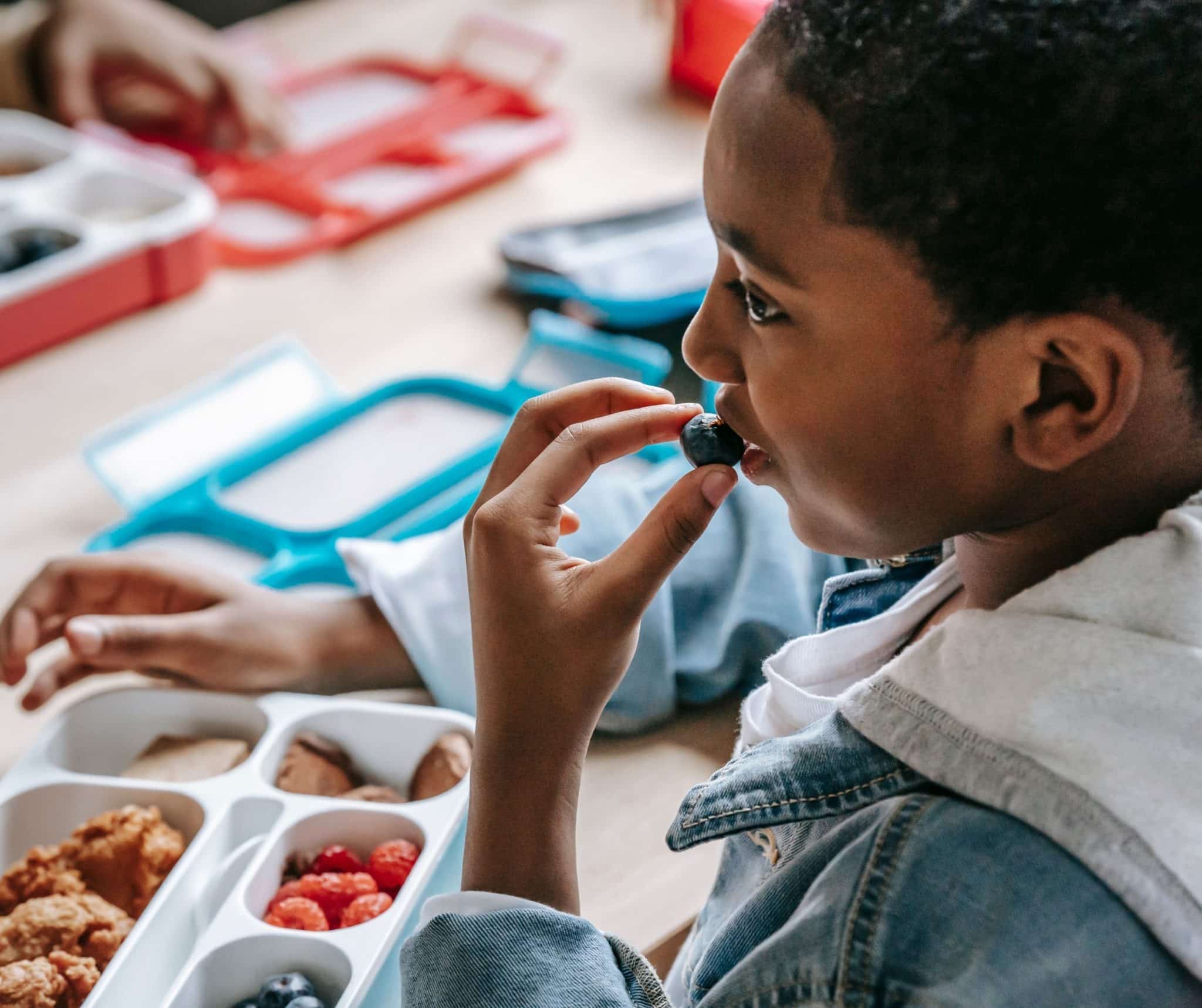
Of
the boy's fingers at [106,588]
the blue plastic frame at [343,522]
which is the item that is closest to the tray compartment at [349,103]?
the blue plastic frame at [343,522]

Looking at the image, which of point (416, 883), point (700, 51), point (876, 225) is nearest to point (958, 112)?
point (876, 225)

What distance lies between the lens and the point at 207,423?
988 mm

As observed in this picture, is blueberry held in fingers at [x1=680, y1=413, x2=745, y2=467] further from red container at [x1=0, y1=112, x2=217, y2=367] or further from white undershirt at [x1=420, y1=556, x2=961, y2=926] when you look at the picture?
red container at [x1=0, y1=112, x2=217, y2=367]

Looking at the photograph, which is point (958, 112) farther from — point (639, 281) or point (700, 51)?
point (700, 51)

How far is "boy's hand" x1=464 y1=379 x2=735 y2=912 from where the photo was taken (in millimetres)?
523

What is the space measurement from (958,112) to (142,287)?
88cm

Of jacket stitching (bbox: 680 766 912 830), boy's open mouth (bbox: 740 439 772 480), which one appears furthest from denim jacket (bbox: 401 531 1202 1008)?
boy's open mouth (bbox: 740 439 772 480)

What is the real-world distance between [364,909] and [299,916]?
0.10 feet

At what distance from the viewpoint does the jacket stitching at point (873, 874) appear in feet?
1.38

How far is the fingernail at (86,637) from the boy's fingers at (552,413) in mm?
257

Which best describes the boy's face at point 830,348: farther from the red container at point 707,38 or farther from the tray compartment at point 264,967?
the red container at point 707,38

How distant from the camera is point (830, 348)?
18.2 inches

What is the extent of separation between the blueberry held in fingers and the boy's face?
3 centimetres

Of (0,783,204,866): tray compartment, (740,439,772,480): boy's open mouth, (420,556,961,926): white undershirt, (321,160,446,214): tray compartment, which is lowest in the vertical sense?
(0,783,204,866): tray compartment
